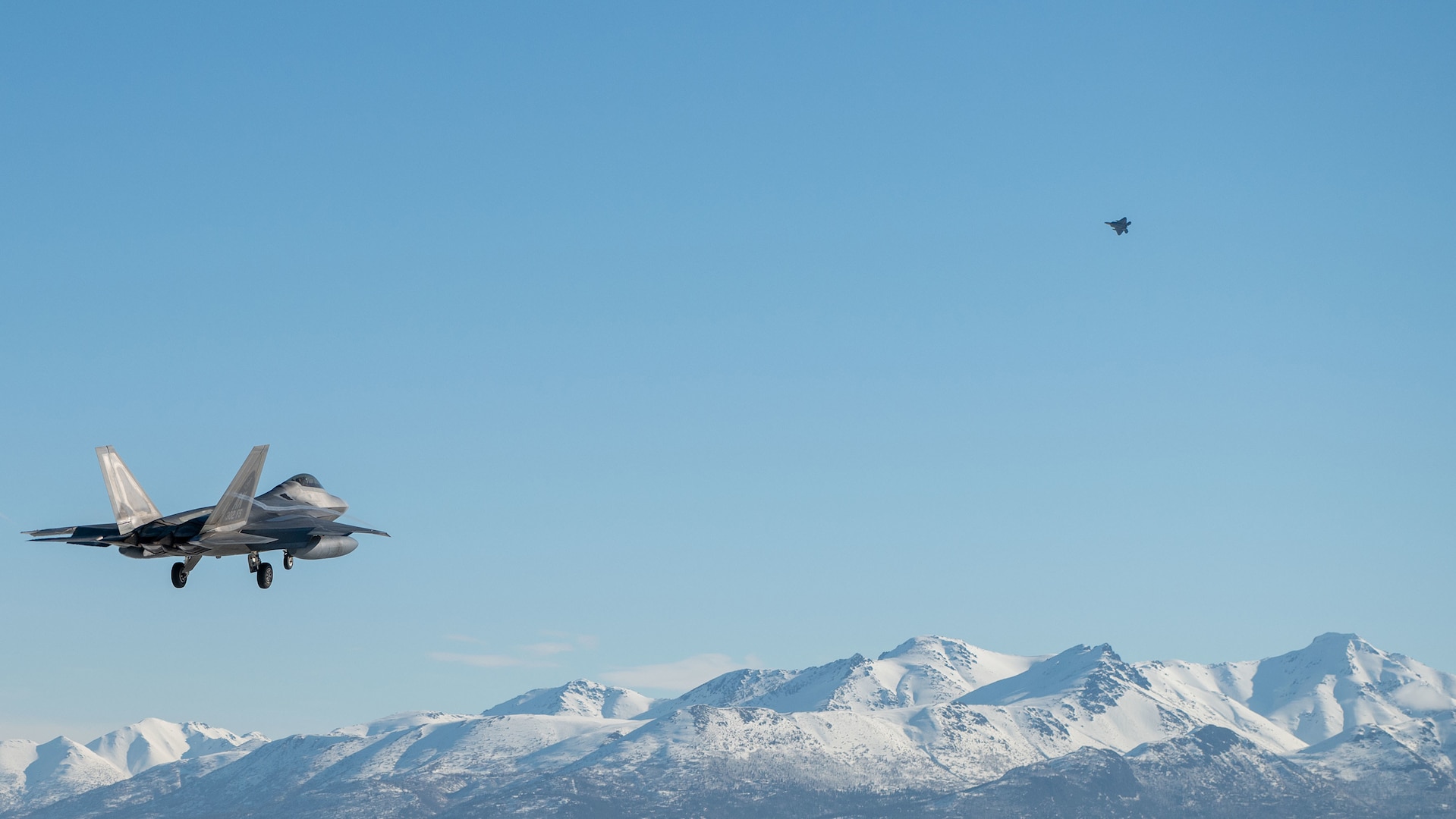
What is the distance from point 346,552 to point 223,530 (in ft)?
36.7

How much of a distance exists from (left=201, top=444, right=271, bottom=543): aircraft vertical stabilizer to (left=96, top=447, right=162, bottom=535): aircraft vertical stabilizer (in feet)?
11.5

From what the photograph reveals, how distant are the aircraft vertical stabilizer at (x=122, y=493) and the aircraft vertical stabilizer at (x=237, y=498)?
3.50m

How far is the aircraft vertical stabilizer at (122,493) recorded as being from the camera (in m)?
79.2

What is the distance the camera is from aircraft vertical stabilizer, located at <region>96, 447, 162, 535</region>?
7925 cm

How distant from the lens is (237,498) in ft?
262

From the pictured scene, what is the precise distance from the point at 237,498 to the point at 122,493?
5.56 meters

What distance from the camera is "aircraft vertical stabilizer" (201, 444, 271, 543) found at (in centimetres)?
7944

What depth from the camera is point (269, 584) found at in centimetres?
8669

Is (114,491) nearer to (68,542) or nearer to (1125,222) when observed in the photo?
(68,542)

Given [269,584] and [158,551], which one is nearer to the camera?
[158,551]

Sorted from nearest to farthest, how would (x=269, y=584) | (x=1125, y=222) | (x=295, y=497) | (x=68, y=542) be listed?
(x=68, y=542)
(x=269, y=584)
(x=295, y=497)
(x=1125, y=222)

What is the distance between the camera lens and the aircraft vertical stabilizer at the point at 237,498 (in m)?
79.4

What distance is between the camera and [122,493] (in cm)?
7969

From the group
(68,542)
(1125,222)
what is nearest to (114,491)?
(68,542)
